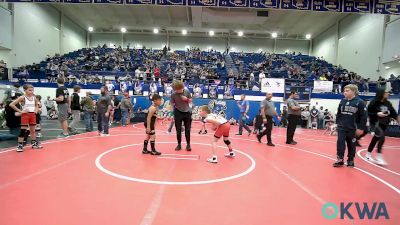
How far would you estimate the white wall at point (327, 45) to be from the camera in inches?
1228

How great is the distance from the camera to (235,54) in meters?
33.4

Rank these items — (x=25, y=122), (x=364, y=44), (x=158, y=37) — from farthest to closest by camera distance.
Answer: (x=158, y=37)
(x=364, y=44)
(x=25, y=122)

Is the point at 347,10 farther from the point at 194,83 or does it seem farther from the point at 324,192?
the point at 324,192

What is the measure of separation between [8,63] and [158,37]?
1888 centimetres

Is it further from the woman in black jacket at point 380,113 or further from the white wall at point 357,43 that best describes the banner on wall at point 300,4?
the white wall at point 357,43

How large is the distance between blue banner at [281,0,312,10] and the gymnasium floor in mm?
9738

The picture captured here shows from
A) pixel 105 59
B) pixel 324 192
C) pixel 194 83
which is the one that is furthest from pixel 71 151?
pixel 105 59

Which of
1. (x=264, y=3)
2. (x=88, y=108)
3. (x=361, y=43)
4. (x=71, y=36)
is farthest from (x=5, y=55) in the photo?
(x=361, y=43)

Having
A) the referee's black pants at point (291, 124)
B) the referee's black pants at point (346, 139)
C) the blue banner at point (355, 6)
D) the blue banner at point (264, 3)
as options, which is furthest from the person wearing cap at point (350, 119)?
the blue banner at point (355, 6)

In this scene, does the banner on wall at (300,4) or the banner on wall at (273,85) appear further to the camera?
the banner on wall at (273,85)

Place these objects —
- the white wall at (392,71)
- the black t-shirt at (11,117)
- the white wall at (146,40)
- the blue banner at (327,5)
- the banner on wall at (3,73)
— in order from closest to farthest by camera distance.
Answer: the black t-shirt at (11,117), the blue banner at (327,5), the banner on wall at (3,73), the white wall at (392,71), the white wall at (146,40)

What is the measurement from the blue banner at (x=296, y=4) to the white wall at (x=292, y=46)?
23.5 metres

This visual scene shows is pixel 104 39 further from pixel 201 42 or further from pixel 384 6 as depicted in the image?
pixel 384 6

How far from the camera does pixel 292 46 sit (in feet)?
122
